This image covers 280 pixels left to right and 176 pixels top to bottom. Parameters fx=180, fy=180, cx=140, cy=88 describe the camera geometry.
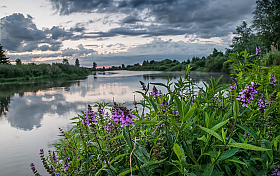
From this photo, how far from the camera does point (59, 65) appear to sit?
20688 mm

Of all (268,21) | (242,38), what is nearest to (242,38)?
(242,38)

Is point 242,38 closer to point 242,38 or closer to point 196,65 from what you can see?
point 242,38

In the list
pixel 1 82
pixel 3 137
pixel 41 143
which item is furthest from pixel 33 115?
pixel 1 82

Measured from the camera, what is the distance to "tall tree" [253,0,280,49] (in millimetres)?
25188

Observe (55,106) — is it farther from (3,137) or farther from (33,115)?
(3,137)

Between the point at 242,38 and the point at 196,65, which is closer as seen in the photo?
the point at 196,65

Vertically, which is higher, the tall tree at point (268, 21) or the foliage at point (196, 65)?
the tall tree at point (268, 21)

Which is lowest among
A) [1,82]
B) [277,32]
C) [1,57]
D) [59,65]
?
[1,82]

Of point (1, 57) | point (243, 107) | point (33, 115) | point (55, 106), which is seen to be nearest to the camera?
point (243, 107)

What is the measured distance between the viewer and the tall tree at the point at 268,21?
25188mm

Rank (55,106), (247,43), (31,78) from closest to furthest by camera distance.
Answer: (55,106) → (31,78) → (247,43)

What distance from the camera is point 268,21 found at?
25.8 m

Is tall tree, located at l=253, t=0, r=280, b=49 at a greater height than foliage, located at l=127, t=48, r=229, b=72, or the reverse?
tall tree, located at l=253, t=0, r=280, b=49

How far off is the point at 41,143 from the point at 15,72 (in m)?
14.5
